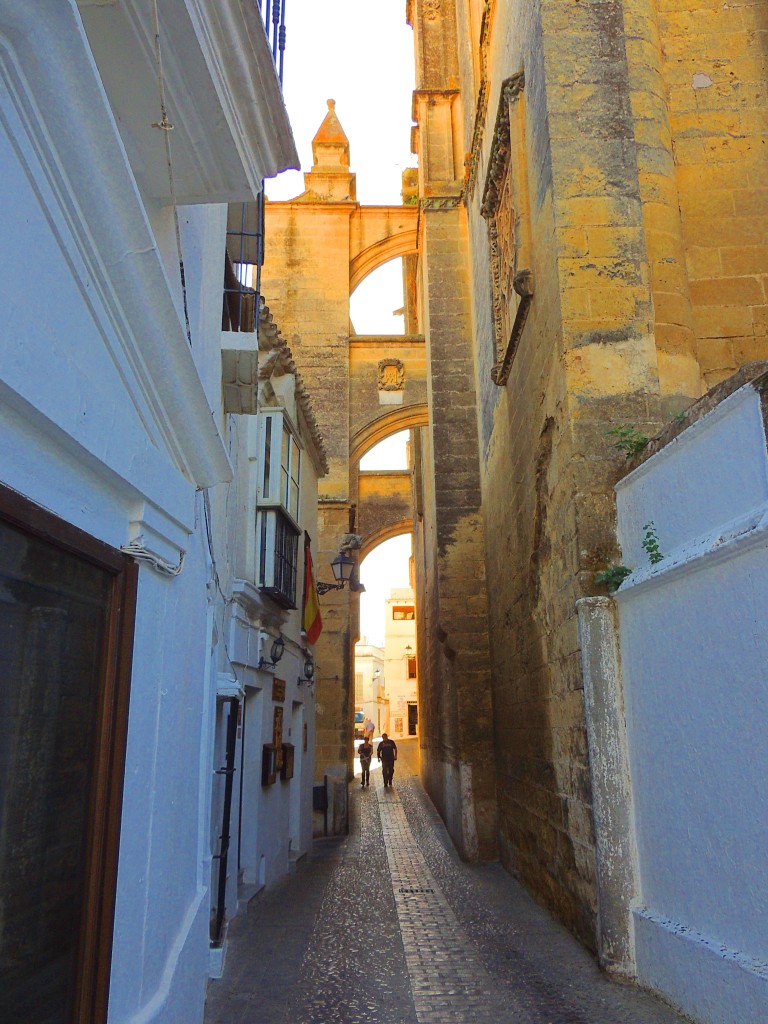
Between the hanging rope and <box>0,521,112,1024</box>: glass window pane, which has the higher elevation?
the hanging rope

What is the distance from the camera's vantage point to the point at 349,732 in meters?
14.2

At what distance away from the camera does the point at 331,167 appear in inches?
718

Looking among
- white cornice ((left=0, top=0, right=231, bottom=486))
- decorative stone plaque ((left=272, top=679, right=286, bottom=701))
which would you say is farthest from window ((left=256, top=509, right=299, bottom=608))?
white cornice ((left=0, top=0, right=231, bottom=486))

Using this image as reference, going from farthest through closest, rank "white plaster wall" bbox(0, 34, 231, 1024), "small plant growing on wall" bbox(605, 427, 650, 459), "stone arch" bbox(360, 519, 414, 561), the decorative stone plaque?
1. "stone arch" bbox(360, 519, 414, 561)
2. the decorative stone plaque
3. "small plant growing on wall" bbox(605, 427, 650, 459)
4. "white plaster wall" bbox(0, 34, 231, 1024)

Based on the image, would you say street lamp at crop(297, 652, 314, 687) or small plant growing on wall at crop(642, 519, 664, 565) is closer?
small plant growing on wall at crop(642, 519, 664, 565)

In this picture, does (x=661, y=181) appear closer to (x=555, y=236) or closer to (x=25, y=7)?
(x=555, y=236)

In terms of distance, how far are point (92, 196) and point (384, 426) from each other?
14.1m

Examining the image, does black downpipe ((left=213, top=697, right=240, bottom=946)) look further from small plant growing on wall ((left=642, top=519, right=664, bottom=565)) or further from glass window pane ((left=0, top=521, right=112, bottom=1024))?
glass window pane ((left=0, top=521, right=112, bottom=1024))

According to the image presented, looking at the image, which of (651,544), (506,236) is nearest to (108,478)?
(651,544)

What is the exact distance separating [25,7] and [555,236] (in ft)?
14.5

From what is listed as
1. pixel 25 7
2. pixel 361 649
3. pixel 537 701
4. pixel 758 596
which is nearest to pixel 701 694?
pixel 758 596

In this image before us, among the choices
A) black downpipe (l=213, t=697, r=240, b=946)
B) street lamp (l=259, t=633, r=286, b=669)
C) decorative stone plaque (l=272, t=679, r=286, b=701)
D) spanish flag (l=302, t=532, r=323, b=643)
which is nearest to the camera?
black downpipe (l=213, t=697, r=240, b=946)

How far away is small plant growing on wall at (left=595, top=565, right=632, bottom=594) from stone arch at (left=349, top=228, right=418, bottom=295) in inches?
523

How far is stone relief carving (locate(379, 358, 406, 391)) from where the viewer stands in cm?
1603
